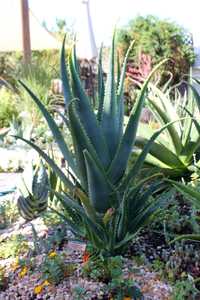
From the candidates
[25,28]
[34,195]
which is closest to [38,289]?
[34,195]

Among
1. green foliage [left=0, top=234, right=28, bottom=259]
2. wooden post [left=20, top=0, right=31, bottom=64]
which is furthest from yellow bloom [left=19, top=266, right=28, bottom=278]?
wooden post [left=20, top=0, right=31, bottom=64]

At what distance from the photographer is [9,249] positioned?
2.95 metres

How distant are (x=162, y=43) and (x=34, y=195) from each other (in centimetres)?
1122

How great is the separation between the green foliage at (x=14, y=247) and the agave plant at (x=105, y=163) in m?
0.44

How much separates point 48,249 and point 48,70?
766cm

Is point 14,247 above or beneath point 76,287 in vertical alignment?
above

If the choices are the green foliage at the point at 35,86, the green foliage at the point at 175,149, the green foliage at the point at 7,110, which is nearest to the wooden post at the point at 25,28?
the green foliage at the point at 35,86

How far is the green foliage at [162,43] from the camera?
1377cm

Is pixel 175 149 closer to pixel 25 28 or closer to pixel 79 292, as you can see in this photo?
pixel 79 292

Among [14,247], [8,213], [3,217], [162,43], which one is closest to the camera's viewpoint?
[14,247]

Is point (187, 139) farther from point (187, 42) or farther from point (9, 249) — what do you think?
point (187, 42)

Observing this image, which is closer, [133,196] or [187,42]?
[133,196]

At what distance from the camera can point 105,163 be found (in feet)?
8.70

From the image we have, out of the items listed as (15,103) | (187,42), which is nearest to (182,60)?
(187,42)
